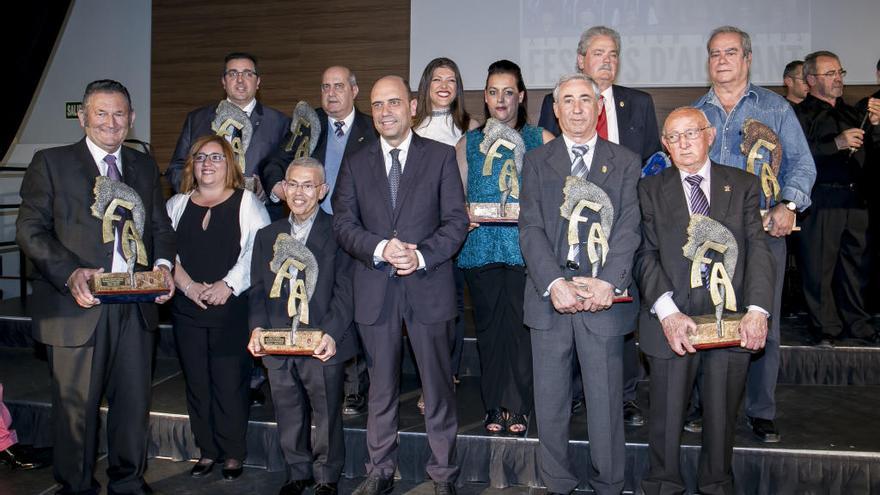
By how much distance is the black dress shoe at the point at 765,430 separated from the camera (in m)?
3.40

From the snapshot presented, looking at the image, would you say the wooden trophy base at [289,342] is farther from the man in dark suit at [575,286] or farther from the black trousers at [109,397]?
the man in dark suit at [575,286]

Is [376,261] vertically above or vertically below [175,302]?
above

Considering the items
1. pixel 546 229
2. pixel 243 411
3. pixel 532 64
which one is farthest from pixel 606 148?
pixel 532 64

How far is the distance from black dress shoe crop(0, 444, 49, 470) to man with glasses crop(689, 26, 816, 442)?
358 centimetres

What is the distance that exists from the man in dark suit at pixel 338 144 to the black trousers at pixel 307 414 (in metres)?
0.61

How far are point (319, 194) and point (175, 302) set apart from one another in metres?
0.90

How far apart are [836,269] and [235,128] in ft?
12.6

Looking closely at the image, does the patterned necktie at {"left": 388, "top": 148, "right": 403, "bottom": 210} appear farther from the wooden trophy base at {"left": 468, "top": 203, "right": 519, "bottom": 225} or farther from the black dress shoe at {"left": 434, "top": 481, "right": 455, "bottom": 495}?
the black dress shoe at {"left": 434, "top": 481, "right": 455, "bottom": 495}

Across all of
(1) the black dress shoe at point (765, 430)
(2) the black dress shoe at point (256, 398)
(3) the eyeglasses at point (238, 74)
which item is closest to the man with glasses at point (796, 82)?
(1) the black dress shoe at point (765, 430)

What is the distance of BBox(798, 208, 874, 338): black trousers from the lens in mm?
4602

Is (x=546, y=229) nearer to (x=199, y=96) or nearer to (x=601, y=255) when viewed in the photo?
(x=601, y=255)

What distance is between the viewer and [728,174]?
9.68 feet

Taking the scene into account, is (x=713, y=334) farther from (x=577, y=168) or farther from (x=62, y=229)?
(x=62, y=229)

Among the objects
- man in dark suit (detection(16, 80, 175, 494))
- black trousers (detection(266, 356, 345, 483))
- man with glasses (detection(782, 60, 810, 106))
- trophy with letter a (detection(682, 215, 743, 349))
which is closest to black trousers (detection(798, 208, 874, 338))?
man with glasses (detection(782, 60, 810, 106))
